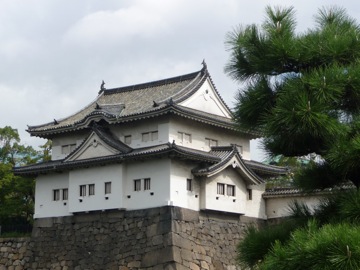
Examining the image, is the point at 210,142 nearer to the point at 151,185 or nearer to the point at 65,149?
the point at 151,185

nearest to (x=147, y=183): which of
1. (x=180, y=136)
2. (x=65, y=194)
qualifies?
(x=180, y=136)

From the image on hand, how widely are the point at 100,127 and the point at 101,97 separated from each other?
414 cm

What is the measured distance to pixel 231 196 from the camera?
26047 mm

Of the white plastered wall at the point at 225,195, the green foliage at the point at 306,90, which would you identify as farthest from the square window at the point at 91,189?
the green foliage at the point at 306,90

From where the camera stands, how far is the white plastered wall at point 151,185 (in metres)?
24.0

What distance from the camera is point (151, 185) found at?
2445cm

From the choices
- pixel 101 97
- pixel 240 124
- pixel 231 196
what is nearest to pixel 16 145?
pixel 101 97

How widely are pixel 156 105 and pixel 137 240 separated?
5091 mm

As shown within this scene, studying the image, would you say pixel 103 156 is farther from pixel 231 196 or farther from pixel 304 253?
pixel 304 253

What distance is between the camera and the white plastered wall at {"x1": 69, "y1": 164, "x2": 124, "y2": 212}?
25000 millimetres

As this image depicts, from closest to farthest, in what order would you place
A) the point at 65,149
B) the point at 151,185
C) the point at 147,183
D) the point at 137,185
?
the point at 151,185, the point at 147,183, the point at 137,185, the point at 65,149

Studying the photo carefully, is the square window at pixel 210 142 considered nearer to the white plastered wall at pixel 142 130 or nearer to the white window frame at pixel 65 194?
the white plastered wall at pixel 142 130

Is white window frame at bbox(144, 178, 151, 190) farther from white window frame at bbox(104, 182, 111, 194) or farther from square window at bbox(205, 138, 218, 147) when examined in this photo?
square window at bbox(205, 138, 218, 147)

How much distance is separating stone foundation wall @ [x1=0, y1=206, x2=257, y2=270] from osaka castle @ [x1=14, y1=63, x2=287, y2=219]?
0.42m
